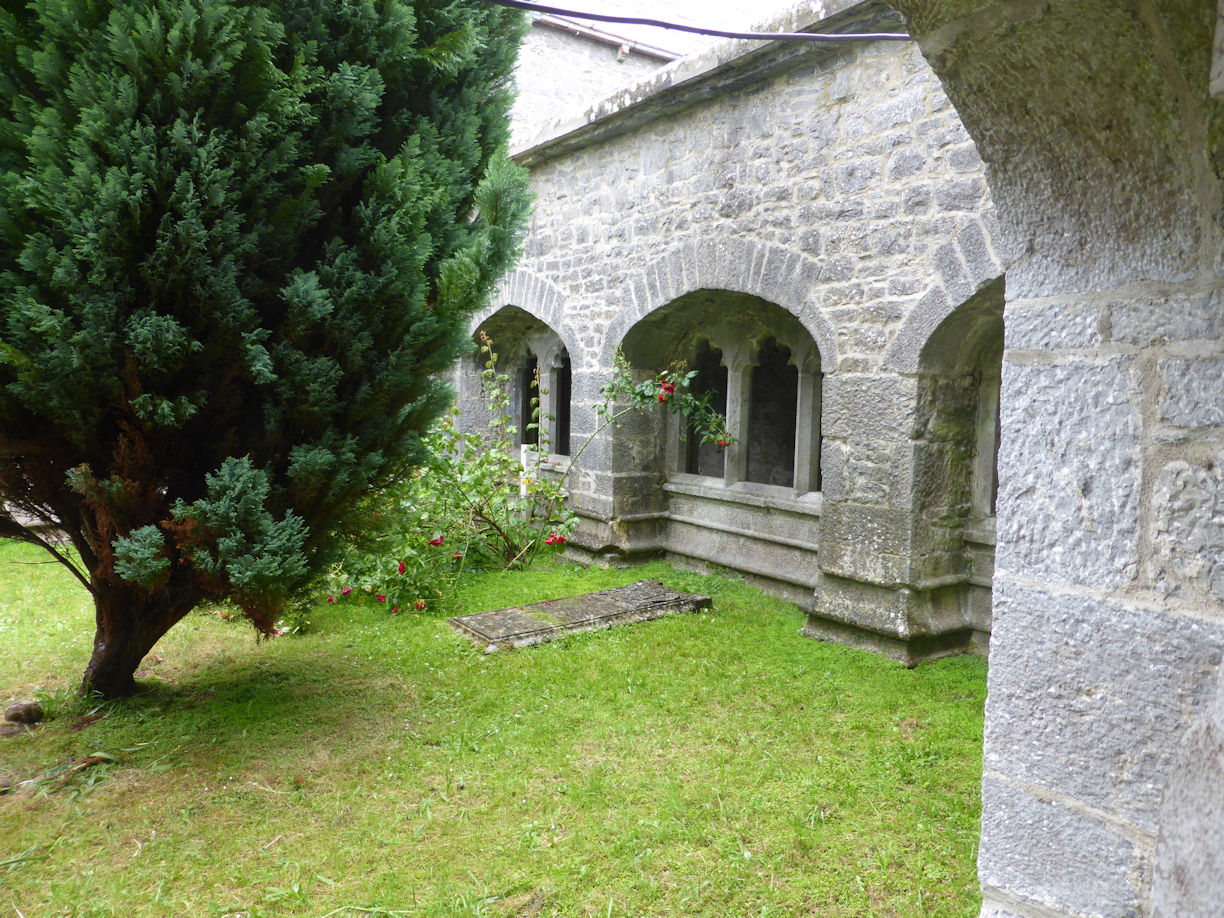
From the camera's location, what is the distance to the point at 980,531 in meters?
4.44

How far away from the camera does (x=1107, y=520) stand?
4.09ft

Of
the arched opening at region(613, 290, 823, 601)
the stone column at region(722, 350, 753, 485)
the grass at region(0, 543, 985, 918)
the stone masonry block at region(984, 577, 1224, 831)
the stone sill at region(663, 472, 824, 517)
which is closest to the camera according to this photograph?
the stone masonry block at region(984, 577, 1224, 831)

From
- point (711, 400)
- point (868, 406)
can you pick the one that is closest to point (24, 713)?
point (868, 406)

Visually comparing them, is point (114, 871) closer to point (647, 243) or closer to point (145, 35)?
point (145, 35)

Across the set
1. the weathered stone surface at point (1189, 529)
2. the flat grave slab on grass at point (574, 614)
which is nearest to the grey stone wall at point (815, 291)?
the flat grave slab on grass at point (574, 614)

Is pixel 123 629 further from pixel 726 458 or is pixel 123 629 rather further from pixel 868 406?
pixel 726 458

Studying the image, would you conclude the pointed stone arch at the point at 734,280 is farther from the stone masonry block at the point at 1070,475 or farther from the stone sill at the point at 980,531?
the stone masonry block at the point at 1070,475

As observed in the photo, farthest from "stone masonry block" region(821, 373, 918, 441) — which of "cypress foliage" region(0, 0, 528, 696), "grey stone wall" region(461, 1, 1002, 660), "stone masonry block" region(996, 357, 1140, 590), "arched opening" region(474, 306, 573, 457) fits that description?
"arched opening" region(474, 306, 573, 457)

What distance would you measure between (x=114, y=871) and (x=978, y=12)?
9.42 ft

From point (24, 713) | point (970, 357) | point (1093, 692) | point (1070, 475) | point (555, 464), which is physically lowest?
point (24, 713)

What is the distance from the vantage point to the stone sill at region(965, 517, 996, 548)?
4.37m

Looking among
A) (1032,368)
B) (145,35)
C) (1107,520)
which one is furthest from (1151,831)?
(145,35)

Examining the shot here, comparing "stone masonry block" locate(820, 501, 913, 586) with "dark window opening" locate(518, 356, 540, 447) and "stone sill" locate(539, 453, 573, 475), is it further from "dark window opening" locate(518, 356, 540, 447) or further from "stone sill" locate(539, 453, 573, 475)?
"dark window opening" locate(518, 356, 540, 447)

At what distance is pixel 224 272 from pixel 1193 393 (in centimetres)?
271
